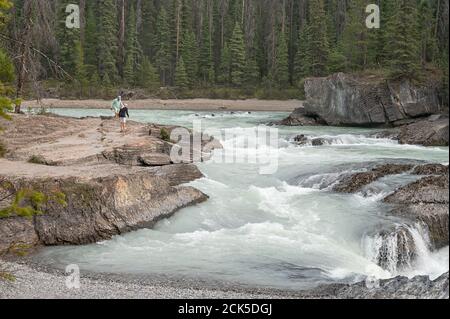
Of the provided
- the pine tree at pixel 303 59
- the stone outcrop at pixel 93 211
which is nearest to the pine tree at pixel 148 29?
the pine tree at pixel 303 59

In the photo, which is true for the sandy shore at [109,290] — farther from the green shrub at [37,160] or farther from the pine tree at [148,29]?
the pine tree at [148,29]

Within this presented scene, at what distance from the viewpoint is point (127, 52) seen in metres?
63.6

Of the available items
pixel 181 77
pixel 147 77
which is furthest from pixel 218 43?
pixel 147 77

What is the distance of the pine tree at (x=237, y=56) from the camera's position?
5950 centimetres

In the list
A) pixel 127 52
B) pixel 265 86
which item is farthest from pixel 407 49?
pixel 127 52

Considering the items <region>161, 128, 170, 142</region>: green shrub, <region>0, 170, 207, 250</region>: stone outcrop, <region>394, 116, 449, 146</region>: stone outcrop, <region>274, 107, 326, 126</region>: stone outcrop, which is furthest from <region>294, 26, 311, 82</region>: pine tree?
<region>0, 170, 207, 250</region>: stone outcrop

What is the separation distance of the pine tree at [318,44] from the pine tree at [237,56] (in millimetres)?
8889

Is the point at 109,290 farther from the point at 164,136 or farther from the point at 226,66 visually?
the point at 226,66

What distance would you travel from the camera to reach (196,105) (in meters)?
52.5

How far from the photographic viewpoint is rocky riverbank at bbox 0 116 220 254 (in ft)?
37.2

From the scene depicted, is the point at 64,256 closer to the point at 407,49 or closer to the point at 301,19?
the point at 407,49

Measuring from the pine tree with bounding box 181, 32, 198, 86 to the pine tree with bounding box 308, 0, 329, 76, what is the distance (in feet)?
47.8

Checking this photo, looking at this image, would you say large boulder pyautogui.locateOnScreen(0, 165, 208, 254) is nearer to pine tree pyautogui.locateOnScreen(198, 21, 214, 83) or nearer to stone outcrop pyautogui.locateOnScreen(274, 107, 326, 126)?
stone outcrop pyautogui.locateOnScreen(274, 107, 326, 126)

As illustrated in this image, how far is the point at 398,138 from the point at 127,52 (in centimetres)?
4404
